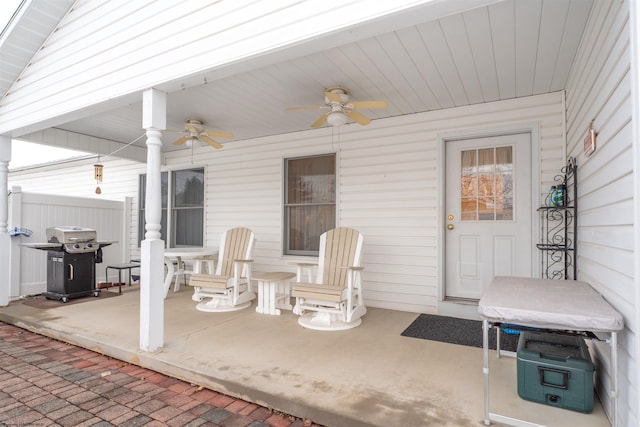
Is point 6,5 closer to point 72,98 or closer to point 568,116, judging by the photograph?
point 72,98

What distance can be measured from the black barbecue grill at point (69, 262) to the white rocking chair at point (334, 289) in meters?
3.33

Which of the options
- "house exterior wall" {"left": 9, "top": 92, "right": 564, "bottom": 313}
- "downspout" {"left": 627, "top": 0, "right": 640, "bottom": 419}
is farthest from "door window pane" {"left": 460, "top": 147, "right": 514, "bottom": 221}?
"downspout" {"left": 627, "top": 0, "right": 640, "bottom": 419}

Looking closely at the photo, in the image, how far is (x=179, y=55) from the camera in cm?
293

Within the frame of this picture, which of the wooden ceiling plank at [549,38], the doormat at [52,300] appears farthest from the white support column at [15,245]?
the wooden ceiling plank at [549,38]

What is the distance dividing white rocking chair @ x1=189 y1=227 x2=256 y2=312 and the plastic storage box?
127 inches

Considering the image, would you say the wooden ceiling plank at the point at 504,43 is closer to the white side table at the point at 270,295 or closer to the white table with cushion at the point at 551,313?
the white table with cushion at the point at 551,313

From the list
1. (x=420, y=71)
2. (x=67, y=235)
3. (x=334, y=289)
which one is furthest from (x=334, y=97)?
(x=67, y=235)

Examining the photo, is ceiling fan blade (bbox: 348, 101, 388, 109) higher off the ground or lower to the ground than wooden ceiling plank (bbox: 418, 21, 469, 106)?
lower

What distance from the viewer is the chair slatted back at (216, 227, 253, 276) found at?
5043 millimetres

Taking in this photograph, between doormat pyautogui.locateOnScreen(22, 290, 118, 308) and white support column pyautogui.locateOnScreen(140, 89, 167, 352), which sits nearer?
white support column pyautogui.locateOnScreen(140, 89, 167, 352)

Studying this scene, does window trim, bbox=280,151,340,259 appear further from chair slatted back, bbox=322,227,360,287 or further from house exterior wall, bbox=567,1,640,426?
house exterior wall, bbox=567,1,640,426

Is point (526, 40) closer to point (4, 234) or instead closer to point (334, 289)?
point (334, 289)

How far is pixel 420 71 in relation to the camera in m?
3.38

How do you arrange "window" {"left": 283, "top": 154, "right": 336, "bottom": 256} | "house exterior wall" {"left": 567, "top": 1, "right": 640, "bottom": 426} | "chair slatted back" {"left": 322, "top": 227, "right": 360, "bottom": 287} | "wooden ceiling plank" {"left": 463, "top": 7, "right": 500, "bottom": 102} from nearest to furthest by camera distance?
"house exterior wall" {"left": 567, "top": 1, "right": 640, "bottom": 426}
"wooden ceiling plank" {"left": 463, "top": 7, "right": 500, "bottom": 102}
"chair slatted back" {"left": 322, "top": 227, "right": 360, "bottom": 287}
"window" {"left": 283, "top": 154, "right": 336, "bottom": 256}
